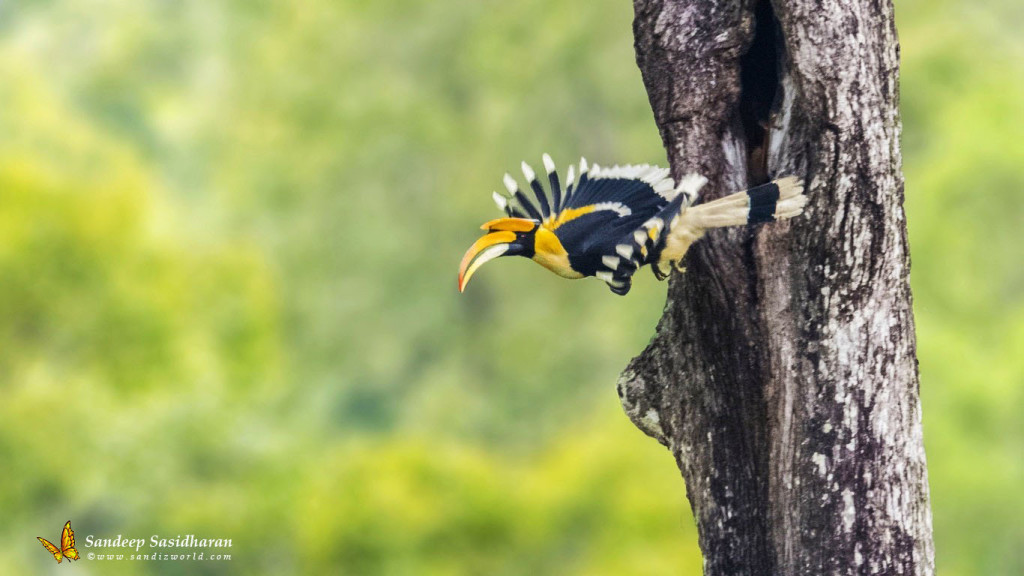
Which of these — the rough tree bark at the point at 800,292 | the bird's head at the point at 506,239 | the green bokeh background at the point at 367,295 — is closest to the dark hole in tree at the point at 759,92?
the rough tree bark at the point at 800,292

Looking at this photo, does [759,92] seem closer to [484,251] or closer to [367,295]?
[484,251]

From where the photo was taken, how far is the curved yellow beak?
67.3 inches

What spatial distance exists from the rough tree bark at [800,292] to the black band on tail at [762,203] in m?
0.10

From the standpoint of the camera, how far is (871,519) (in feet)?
5.81

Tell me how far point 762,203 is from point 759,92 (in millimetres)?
314

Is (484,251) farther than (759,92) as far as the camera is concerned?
No

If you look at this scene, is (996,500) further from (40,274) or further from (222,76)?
Result: (222,76)

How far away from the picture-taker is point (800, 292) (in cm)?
177

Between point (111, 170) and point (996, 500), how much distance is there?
235 inches

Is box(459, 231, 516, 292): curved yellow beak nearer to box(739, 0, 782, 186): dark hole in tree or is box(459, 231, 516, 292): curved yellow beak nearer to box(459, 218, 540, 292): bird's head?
box(459, 218, 540, 292): bird's head

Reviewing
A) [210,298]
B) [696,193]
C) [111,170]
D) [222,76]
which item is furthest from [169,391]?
[696,193]

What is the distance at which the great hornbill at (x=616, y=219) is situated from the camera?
5.43 ft

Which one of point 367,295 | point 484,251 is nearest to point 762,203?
point 484,251

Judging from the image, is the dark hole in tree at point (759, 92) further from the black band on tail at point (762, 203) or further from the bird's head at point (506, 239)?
the bird's head at point (506, 239)
